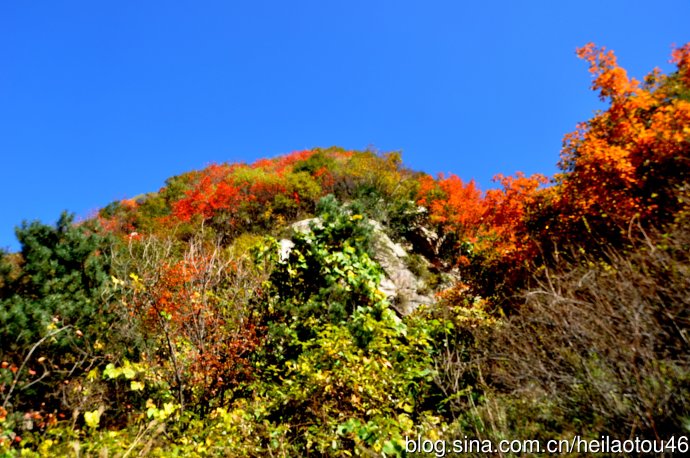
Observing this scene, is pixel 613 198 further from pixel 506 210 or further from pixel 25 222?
pixel 25 222

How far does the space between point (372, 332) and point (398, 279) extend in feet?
39.0

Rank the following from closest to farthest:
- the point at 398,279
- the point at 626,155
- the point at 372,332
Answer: the point at 372,332 < the point at 626,155 < the point at 398,279

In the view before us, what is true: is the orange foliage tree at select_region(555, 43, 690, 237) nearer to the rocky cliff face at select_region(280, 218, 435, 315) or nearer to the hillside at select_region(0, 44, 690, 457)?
the hillside at select_region(0, 44, 690, 457)

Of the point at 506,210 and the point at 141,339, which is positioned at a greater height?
the point at 506,210

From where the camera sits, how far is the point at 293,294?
6973 mm

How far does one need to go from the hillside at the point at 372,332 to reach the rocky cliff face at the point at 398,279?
3589 mm

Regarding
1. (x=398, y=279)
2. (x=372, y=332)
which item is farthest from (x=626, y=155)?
(x=398, y=279)

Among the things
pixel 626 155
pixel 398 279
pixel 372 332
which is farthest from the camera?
pixel 398 279

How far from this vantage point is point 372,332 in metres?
5.03

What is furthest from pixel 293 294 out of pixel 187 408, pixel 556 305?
pixel 556 305

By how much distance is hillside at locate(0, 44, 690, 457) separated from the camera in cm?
325

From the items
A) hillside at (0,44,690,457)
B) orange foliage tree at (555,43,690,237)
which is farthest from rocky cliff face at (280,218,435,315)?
orange foliage tree at (555,43,690,237)

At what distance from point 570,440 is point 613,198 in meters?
6.03

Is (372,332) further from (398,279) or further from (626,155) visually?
(398,279)
